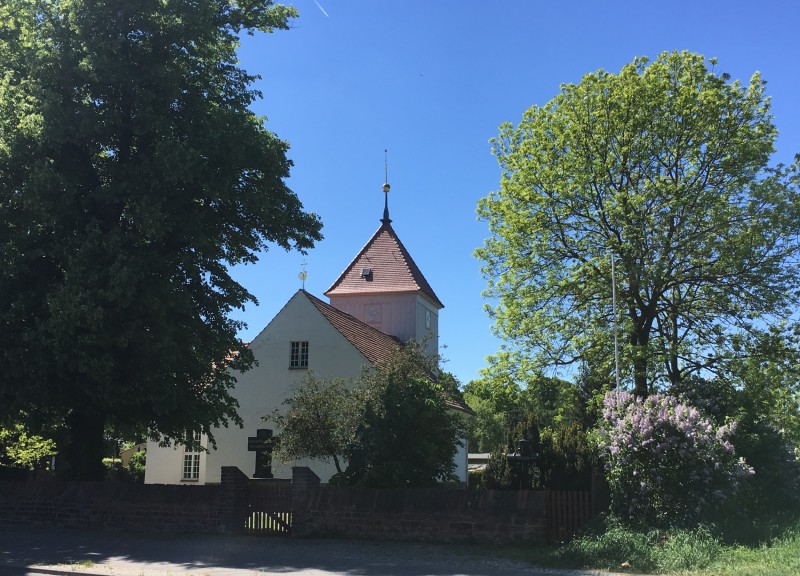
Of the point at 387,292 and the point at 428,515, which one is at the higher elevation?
the point at 387,292

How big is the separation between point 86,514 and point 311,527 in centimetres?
557

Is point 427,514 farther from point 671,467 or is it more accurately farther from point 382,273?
point 382,273

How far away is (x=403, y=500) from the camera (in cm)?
1473

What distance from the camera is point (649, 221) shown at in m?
20.0

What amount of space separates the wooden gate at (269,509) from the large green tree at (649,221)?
29.9 ft

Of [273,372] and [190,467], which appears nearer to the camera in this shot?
[273,372]

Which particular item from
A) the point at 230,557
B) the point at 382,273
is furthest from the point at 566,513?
the point at 382,273

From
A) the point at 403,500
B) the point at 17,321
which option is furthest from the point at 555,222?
the point at 17,321

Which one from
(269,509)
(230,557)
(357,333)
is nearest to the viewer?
(230,557)

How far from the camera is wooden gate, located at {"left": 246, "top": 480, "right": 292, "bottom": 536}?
52.4ft

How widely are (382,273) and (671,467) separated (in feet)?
107

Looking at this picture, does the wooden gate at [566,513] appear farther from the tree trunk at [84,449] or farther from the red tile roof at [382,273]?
the red tile roof at [382,273]

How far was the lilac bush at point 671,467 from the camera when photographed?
1304 centimetres

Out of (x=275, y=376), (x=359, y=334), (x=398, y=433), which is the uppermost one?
(x=359, y=334)
